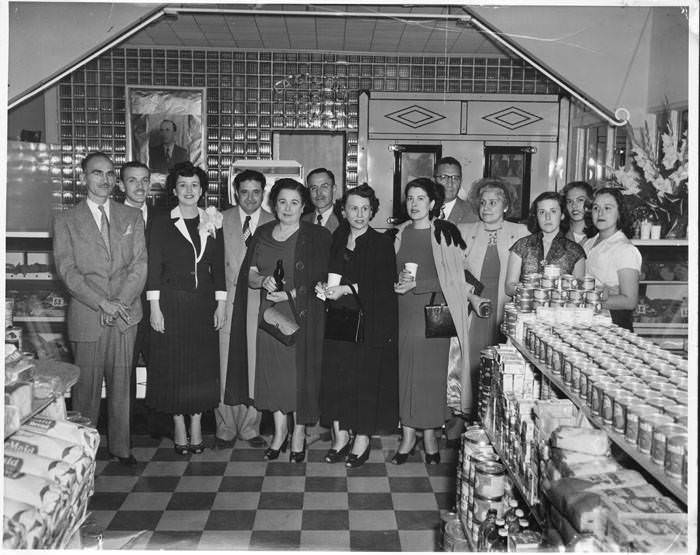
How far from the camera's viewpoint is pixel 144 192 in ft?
14.0

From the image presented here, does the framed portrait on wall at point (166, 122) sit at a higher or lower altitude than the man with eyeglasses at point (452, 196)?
higher

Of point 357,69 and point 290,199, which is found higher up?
point 357,69

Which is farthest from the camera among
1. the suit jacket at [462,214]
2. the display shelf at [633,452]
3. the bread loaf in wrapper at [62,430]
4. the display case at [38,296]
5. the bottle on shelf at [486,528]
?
the display case at [38,296]

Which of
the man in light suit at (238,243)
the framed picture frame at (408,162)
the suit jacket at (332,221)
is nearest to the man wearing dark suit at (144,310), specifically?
the man in light suit at (238,243)

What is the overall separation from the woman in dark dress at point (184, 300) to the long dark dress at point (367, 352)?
2.42ft

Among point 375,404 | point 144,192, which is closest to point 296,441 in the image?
point 375,404

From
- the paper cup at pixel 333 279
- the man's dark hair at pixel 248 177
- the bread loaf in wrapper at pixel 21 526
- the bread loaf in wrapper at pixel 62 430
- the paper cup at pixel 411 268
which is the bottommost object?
the bread loaf in wrapper at pixel 21 526

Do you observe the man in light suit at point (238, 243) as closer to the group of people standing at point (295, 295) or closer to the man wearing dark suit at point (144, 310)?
the group of people standing at point (295, 295)

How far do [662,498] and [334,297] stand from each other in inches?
92.9

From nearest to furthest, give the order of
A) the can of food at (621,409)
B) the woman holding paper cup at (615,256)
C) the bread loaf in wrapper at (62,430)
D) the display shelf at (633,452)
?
1. the display shelf at (633,452)
2. the can of food at (621,409)
3. the bread loaf in wrapper at (62,430)
4. the woman holding paper cup at (615,256)

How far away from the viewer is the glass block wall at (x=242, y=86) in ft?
21.3

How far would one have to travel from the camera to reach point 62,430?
2.14 metres

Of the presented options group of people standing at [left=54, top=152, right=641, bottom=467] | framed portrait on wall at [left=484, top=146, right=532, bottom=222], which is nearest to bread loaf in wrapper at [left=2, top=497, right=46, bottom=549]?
group of people standing at [left=54, top=152, right=641, bottom=467]

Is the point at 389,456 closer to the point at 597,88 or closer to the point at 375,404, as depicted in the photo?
the point at 375,404
